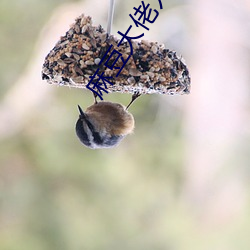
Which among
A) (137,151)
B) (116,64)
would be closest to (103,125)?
(116,64)

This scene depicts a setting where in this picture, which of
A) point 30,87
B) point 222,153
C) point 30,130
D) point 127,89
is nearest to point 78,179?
point 30,130

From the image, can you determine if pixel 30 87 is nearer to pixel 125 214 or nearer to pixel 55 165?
pixel 55 165

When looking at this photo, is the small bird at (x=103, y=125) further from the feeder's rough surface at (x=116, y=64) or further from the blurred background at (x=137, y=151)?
the blurred background at (x=137, y=151)

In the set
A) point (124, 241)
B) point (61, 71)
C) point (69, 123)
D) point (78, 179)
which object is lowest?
point (61, 71)

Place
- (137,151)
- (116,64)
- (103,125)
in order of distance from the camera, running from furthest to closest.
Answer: (137,151)
(103,125)
(116,64)

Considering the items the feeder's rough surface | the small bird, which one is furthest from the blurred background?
the feeder's rough surface

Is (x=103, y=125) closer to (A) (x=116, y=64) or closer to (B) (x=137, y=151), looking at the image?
(A) (x=116, y=64)
